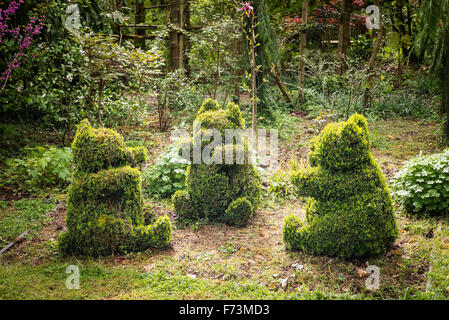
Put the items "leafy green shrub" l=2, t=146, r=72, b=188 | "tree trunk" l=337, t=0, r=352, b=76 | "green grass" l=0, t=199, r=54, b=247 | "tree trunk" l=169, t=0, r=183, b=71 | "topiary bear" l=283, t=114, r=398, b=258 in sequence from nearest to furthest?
"topiary bear" l=283, t=114, r=398, b=258, "green grass" l=0, t=199, r=54, b=247, "leafy green shrub" l=2, t=146, r=72, b=188, "tree trunk" l=169, t=0, r=183, b=71, "tree trunk" l=337, t=0, r=352, b=76

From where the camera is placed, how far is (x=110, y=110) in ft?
21.1

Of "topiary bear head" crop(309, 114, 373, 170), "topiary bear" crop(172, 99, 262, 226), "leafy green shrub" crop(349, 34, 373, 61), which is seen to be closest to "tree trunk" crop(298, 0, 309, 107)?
"leafy green shrub" crop(349, 34, 373, 61)

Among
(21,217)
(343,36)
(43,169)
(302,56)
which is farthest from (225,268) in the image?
(343,36)

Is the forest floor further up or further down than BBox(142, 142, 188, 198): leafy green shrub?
further down

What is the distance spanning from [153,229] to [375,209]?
7.35ft

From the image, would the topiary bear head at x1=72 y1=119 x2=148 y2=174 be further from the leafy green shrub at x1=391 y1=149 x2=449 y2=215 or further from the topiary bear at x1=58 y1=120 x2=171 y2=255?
the leafy green shrub at x1=391 y1=149 x2=449 y2=215

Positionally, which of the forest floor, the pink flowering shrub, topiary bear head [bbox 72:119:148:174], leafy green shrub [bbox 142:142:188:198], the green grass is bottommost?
the forest floor

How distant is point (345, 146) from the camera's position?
331 cm

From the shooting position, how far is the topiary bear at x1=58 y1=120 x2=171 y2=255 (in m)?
3.37

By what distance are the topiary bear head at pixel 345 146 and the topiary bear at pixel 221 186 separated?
1.09m

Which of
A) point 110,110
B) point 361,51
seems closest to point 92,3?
point 110,110

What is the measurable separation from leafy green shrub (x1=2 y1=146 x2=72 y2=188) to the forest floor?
58cm

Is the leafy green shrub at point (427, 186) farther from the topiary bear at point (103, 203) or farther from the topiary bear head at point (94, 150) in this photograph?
the topiary bear head at point (94, 150)

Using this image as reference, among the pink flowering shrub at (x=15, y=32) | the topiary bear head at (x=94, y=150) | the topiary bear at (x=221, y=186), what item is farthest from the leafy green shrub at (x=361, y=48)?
the topiary bear head at (x=94, y=150)
